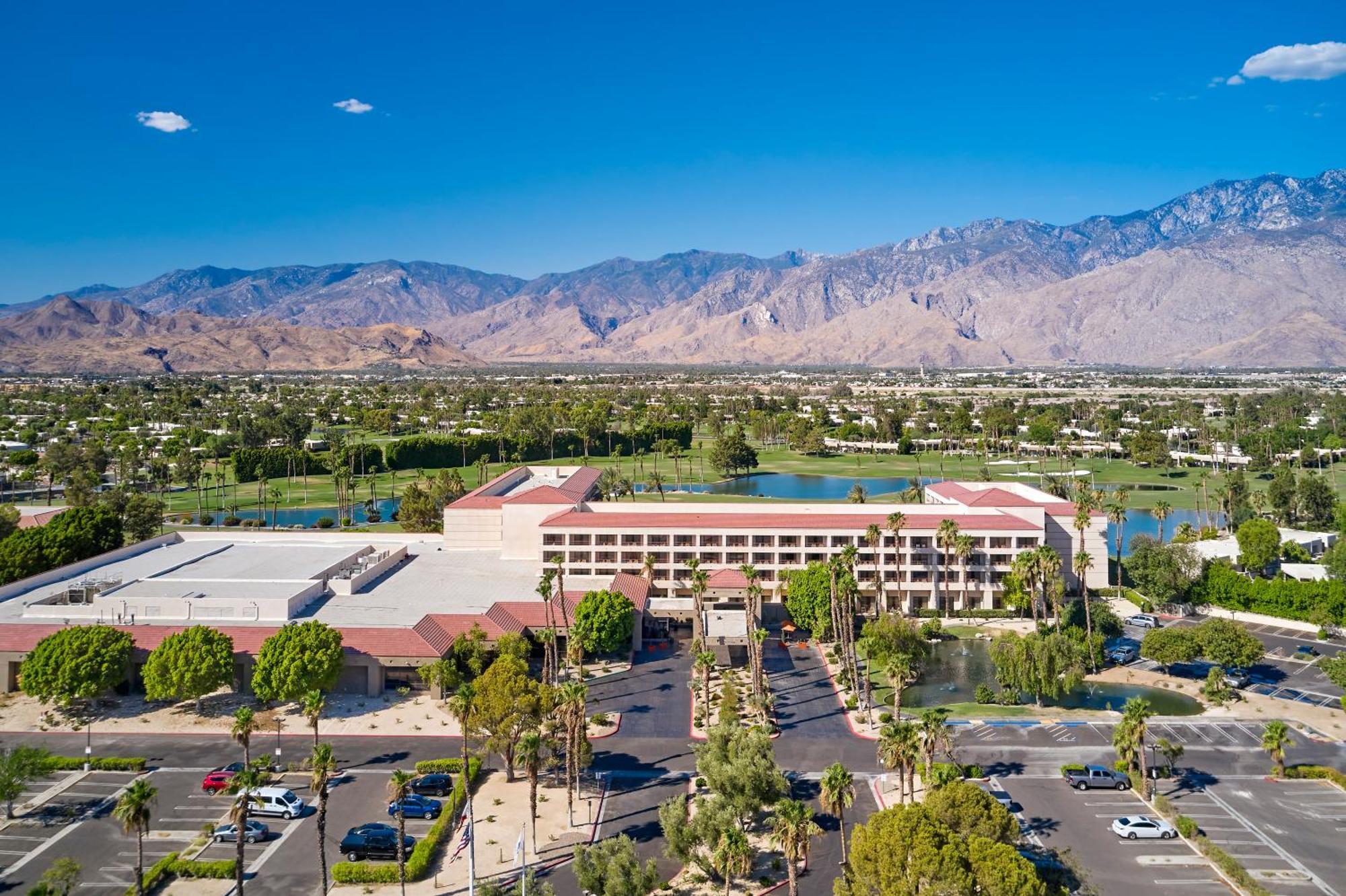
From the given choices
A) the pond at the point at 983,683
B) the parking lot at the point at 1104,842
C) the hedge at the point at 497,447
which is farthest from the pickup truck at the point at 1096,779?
the hedge at the point at 497,447

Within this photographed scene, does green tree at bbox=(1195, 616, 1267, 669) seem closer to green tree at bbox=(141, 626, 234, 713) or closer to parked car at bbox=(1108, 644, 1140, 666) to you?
parked car at bbox=(1108, 644, 1140, 666)

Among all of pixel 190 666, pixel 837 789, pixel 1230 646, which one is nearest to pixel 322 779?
pixel 837 789

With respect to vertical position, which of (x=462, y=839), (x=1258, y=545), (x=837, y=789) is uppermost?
(x=1258, y=545)

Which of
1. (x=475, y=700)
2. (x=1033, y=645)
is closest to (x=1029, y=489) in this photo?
(x=1033, y=645)

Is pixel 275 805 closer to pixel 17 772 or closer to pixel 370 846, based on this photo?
pixel 370 846

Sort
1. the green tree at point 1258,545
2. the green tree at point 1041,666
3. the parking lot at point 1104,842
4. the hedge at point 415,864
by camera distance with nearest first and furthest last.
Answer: the parking lot at point 1104,842
the hedge at point 415,864
the green tree at point 1041,666
the green tree at point 1258,545

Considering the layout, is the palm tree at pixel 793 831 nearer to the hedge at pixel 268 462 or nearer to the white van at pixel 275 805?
the white van at pixel 275 805
